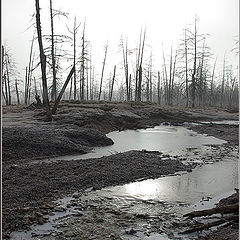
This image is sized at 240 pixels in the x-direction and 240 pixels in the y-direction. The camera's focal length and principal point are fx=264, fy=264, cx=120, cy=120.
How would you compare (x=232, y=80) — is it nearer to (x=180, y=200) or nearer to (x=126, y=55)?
(x=126, y=55)

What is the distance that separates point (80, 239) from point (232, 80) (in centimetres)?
4959

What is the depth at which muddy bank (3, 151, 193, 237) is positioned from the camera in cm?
338

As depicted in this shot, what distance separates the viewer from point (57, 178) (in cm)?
487

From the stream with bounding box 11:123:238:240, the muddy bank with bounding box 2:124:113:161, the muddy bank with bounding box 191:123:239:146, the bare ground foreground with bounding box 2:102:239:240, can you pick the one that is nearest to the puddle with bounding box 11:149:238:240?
the stream with bounding box 11:123:238:240

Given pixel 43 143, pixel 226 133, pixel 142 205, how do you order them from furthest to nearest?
pixel 226 133
pixel 43 143
pixel 142 205

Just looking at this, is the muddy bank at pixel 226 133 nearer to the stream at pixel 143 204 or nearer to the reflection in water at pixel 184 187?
the stream at pixel 143 204

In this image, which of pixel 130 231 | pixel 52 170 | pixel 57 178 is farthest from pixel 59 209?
pixel 52 170

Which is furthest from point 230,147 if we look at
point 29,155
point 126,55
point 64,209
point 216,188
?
point 126,55

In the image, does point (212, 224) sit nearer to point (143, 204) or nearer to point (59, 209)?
point (143, 204)

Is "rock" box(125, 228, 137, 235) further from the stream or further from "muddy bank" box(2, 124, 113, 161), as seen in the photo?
"muddy bank" box(2, 124, 113, 161)

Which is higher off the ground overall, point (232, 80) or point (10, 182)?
point (232, 80)

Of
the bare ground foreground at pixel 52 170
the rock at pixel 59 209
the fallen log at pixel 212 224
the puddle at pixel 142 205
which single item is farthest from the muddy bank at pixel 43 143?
the fallen log at pixel 212 224

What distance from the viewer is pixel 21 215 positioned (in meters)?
3.26

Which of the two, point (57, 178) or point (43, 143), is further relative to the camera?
point (43, 143)
